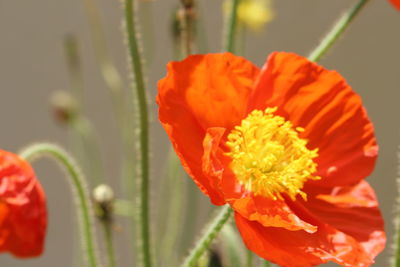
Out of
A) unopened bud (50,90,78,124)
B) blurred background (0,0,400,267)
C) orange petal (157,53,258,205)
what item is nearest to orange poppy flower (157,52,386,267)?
orange petal (157,53,258,205)

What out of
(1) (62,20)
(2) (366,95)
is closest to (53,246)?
(1) (62,20)

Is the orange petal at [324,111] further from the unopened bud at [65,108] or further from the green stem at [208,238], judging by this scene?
the unopened bud at [65,108]

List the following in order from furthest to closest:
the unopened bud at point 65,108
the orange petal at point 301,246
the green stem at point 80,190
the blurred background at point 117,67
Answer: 1. the blurred background at point 117,67
2. the unopened bud at point 65,108
3. the green stem at point 80,190
4. the orange petal at point 301,246

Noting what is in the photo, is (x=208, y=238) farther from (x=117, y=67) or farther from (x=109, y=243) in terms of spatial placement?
(x=117, y=67)

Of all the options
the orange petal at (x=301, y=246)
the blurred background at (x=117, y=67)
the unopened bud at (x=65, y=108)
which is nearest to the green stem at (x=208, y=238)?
the orange petal at (x=301, y=246)

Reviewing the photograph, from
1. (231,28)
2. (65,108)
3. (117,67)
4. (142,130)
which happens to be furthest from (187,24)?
(117,67)
